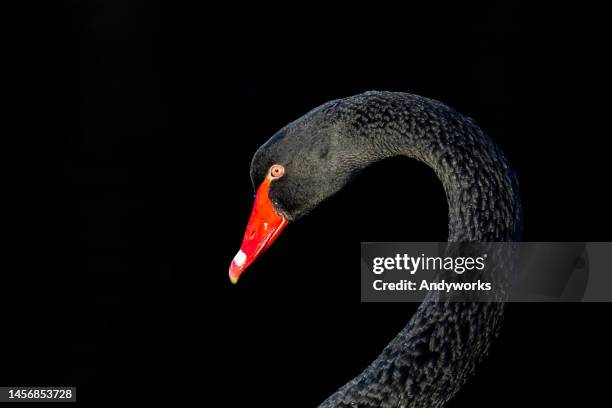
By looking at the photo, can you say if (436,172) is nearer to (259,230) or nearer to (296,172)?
(296,172)

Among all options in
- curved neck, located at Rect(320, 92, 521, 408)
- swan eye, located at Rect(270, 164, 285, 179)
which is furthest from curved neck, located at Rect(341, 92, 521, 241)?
swan eye, located at Rect(270, 164, 285, 179)

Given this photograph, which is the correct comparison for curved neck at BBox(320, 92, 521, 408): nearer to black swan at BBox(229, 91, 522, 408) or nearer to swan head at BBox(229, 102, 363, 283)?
black swan at BBox(229, 91, 522, 408)

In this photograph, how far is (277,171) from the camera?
1176 millimetres

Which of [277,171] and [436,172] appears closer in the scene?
[436,172]

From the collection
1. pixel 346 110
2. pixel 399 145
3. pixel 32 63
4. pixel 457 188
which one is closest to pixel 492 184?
pixel 457 188

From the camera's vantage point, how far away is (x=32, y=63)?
4.65m

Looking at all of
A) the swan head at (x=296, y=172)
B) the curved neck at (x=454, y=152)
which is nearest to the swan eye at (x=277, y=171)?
the swan head at (x=296, y=172)

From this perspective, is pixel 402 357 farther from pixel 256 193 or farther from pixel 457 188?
pixel 256 193

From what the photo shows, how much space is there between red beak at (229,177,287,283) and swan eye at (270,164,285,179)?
5cm

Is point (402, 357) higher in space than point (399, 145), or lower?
lower

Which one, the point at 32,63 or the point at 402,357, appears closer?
the point at 402,357

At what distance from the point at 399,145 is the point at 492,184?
0.53ft

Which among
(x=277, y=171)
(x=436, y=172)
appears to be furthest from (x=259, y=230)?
(x=436, y=172)

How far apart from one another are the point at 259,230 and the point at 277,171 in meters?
0.12
